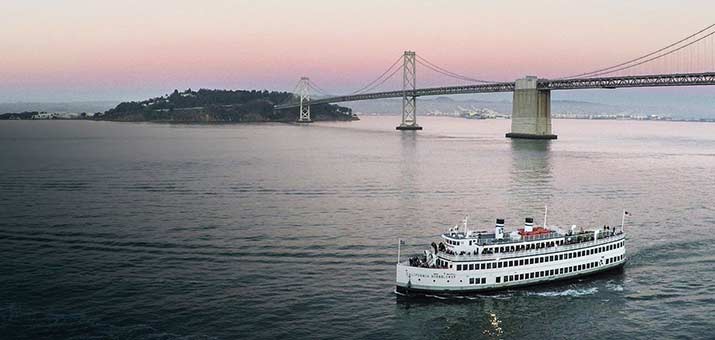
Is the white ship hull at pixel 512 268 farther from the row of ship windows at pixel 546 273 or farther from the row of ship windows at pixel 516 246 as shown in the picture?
the row of ship windows at pixel 516 246

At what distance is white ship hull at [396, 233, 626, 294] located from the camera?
25.4m

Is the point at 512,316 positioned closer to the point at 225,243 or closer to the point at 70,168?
the point at 225,243

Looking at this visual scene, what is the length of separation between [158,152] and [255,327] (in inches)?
2739

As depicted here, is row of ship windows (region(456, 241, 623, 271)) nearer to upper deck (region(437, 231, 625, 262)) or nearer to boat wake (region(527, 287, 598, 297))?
upper deck (region(437, 231, 625, 262))

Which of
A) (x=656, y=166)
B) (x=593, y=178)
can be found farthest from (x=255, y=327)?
(x=656, y=166)

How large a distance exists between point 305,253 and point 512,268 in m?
9.48

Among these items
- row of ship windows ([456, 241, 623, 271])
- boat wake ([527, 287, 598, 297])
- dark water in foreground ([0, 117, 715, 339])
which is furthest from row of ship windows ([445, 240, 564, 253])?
boat wake ([527, 287, 598, 297])

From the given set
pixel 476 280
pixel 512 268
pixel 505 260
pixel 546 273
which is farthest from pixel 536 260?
pixel 476 280

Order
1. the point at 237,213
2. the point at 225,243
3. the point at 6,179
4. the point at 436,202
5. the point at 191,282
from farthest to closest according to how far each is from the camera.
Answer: the point at 6,179 → the point at 436,202 → the point at 237,213 → the point at 225,243 → the point at 191,282

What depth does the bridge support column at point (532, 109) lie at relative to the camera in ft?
385

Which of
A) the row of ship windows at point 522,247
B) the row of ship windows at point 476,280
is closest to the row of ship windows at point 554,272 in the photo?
the row of ship windows at point 476,280

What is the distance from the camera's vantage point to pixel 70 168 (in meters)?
63.1

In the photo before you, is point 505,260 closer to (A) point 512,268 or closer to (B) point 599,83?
(A) point 512,268

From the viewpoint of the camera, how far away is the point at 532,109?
118 meters
